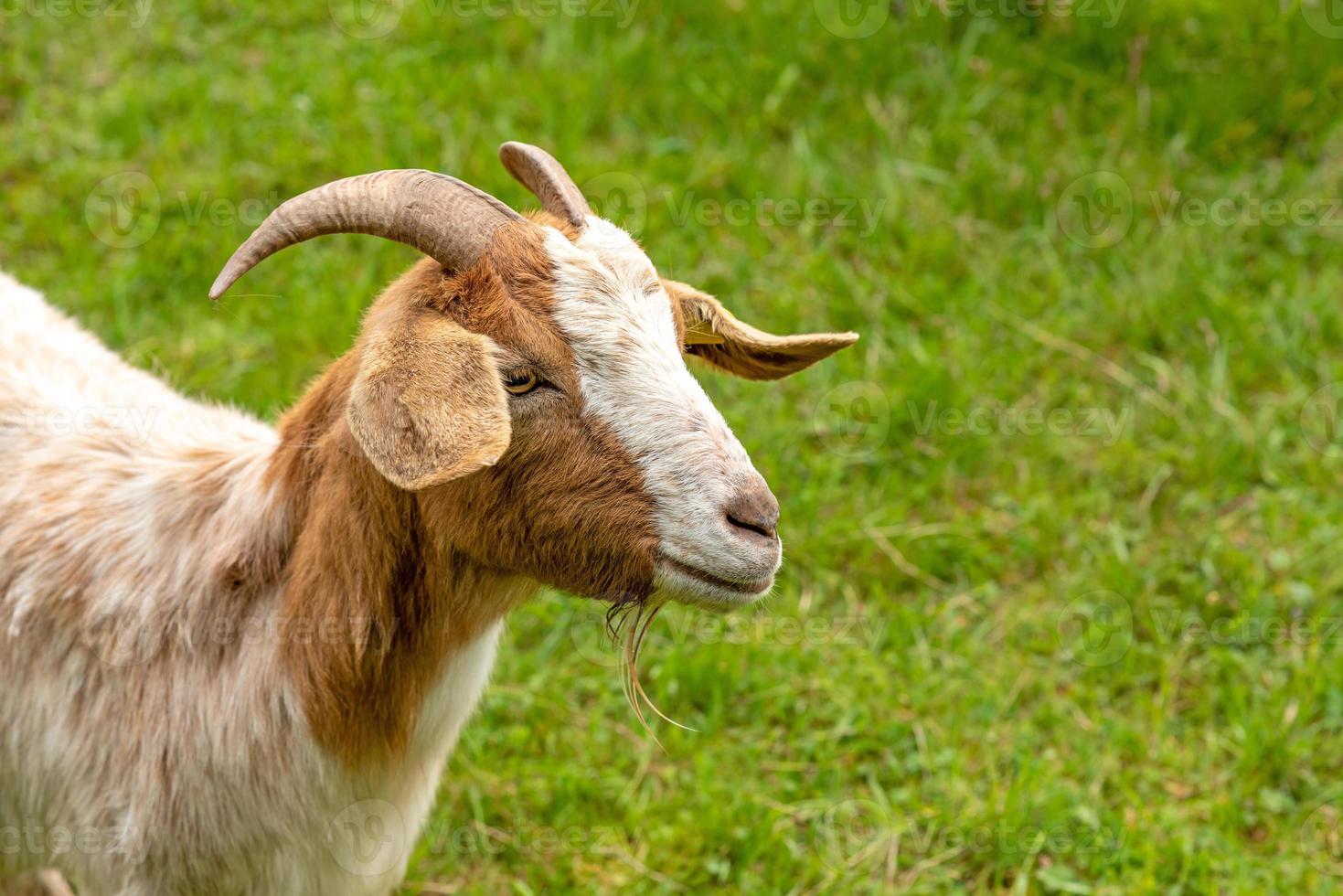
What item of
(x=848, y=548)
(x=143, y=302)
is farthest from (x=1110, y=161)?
(x=143, y=302)

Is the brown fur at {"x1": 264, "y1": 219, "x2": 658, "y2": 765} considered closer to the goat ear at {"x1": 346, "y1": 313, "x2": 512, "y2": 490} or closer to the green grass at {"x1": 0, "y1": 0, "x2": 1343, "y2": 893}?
the goat ear at {"x1": 346, "y1": 313, "x2": 512, "y2": 490}

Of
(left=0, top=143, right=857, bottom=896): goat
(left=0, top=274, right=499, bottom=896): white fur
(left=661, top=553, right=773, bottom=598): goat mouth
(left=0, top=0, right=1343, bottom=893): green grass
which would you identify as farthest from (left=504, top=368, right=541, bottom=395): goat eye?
(left=0, top=0, right=1343, bottom=893): green grass

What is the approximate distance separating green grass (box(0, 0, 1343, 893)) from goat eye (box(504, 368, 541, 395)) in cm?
200

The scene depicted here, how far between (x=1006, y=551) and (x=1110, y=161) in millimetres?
2208

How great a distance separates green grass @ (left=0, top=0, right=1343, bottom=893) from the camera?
4344 mm

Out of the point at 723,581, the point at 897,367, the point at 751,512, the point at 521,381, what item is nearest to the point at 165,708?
the point at 521,381

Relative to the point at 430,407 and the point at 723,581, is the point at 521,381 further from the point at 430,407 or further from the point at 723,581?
the point at 723,581

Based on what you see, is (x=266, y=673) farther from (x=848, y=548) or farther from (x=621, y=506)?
(x=848, y=548)

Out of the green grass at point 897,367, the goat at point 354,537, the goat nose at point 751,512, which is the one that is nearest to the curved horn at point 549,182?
the goat at point 354,537

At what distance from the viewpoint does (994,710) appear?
4629 millimetres

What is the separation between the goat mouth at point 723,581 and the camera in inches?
106

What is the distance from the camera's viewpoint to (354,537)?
2982mm

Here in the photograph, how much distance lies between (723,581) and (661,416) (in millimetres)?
345

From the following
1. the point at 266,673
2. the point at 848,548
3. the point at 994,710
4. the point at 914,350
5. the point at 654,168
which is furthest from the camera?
the point at 654,168
